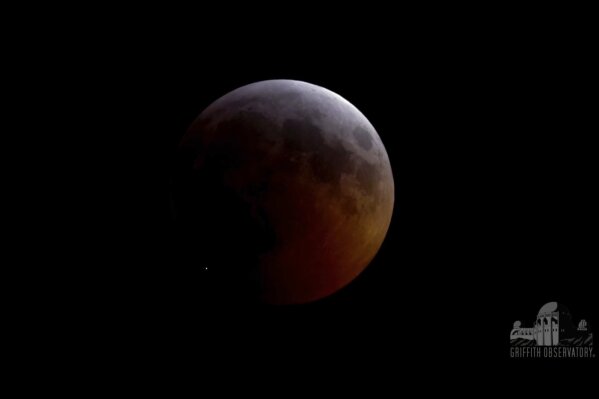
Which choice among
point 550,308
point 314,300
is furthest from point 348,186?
point 550,308

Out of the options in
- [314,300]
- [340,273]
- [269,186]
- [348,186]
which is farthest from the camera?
[314,300]

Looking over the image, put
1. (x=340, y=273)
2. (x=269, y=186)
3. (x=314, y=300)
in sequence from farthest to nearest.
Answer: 1. (x=314, y=300)
2. (x=340, y=273)
3. (x=269, y=186)

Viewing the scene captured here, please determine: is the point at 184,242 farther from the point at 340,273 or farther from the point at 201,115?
the point at 340,273

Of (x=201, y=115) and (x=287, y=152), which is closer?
(x=287, y=152)

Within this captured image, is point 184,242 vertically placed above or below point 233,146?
below

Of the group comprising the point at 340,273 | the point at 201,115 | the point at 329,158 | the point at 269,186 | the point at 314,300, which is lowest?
the point at 314,300

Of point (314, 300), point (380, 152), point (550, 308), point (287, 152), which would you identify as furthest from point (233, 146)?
point (550, 308)

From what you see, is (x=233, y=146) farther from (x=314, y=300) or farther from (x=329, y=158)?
(x=314, y=300)
